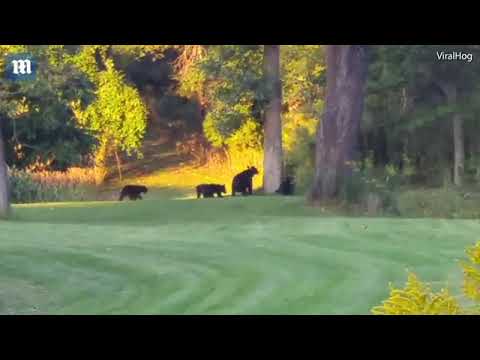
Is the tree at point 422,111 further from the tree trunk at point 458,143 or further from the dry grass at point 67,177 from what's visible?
the dry grass at point 67,177

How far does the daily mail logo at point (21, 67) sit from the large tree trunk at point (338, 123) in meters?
7.47

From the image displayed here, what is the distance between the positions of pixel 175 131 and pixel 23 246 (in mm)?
33678

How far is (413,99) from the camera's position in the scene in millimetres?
34156

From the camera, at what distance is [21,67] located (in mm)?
28344

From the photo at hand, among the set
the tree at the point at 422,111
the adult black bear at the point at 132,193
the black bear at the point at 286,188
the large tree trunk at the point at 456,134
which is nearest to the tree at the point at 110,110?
the adult black bear at the point at 132,193

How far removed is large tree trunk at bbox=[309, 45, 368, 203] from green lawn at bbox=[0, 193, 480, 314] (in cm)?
549

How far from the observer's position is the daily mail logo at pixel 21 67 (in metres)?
27.2

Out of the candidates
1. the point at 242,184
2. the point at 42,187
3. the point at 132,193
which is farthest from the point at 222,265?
the point at 42,187

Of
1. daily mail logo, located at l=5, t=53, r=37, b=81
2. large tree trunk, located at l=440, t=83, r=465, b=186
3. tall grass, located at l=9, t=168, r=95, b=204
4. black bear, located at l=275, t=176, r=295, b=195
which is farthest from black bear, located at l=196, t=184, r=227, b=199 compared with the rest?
daily mail logo, located at l=5, t=53, r=37, b=81

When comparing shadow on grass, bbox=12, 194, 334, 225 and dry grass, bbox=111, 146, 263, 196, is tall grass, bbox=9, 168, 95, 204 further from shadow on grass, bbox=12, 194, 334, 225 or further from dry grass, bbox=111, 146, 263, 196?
shadow on grass, bbox=12, 194, 334, 225

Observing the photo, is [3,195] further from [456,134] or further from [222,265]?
[456,134]

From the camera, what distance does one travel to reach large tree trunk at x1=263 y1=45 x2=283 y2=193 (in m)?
34.3
